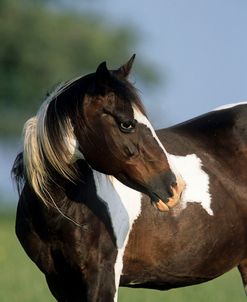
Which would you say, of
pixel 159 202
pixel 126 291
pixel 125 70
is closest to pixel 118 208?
pixel 159 202

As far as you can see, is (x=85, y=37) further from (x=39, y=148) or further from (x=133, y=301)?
(x=39, y=148)

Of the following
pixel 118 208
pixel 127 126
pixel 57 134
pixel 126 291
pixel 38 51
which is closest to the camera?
pixel 127 126

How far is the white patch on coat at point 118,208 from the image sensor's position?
601cm

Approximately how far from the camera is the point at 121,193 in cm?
614

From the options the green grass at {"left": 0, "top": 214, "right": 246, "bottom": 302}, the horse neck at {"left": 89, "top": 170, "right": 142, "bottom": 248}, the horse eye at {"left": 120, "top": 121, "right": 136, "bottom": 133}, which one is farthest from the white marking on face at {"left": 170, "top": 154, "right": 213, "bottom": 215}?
the green grass at {"left": 0, "top": 214, "right": 246, "bottom": 302}

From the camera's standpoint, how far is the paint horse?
18.1ft

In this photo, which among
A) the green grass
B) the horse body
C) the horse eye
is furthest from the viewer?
the green grass

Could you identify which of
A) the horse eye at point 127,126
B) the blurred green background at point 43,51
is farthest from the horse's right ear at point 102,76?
the blurred green background at point 43,51

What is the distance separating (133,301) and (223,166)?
148 inches

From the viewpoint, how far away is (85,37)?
41875 mm

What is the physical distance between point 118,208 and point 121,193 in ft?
0.40

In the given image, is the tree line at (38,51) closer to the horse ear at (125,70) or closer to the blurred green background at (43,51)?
the blurred green background at (43,51)

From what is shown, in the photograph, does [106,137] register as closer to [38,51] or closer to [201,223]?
[201,223]

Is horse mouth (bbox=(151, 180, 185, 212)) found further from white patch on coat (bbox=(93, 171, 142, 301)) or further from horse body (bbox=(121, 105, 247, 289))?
horse body (bbox=(121, 105, 247, 289))
